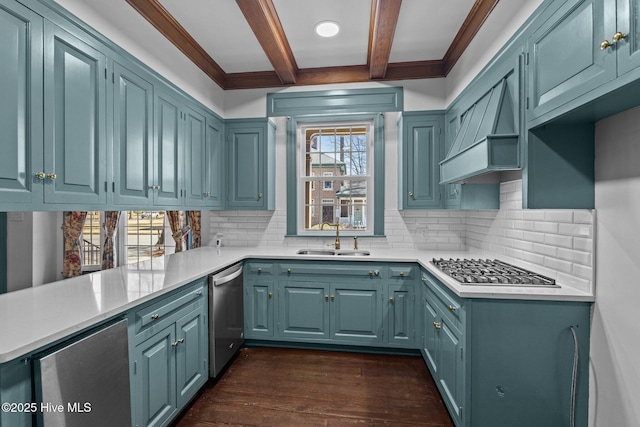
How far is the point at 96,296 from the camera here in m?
1.60

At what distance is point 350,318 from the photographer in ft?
9.74

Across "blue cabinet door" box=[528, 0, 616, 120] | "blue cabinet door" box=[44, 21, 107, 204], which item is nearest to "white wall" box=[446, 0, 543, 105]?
"blue cabinet door" box=[528, 0, 616, 120]

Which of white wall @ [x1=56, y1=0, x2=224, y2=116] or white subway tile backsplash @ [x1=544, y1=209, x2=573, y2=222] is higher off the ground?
white wall @ [x1=56, y1=0, x2=224, y2=116]

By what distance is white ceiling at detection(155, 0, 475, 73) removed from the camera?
2.36m

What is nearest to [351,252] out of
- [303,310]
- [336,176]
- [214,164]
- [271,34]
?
[303,310]

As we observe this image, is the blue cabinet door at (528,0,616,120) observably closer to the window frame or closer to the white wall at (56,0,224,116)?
the window frame

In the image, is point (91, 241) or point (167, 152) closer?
point (91, 241)

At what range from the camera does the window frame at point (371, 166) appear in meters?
3.52

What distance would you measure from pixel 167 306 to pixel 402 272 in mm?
1934

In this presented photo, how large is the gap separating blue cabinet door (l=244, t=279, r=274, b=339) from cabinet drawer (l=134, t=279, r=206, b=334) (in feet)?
2.57

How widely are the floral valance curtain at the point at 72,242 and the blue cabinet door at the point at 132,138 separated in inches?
11.3

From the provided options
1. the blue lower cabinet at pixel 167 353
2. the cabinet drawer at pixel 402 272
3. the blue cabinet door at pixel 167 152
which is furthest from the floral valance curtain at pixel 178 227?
the cabinet drawer at pixel 402 272

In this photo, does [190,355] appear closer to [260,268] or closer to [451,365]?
[260,268]

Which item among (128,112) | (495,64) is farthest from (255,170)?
(495,64)
